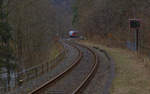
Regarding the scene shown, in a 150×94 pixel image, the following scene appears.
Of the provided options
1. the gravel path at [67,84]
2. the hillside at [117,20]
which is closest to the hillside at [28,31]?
the hillside at [117,20]

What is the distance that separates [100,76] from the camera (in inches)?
544

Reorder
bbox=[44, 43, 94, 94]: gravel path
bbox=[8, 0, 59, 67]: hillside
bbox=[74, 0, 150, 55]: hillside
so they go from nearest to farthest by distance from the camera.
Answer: bbox=[44, 43, 94, 94]: gravel path < bbox=[8, 0, 59, 67]: hillside < bbox=[74, 0, 150, 55]: hillside

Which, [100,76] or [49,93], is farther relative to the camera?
[100,76]

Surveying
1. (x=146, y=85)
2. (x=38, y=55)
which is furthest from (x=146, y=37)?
(x=146, y=85)

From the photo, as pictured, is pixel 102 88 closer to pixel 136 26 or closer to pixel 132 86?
pixel 132 86

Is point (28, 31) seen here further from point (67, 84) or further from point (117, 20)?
point (67, 84)

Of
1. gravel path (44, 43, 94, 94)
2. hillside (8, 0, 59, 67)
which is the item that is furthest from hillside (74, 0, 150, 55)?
gravel path (44, 43, 94, 94)

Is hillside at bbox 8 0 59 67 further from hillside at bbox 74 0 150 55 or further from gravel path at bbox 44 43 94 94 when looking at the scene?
gravel path at bbox 44 43 94 94

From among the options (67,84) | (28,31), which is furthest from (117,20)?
(67,84)

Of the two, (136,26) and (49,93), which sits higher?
(136,26)

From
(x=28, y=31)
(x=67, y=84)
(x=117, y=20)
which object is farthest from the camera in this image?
(x=117, y=20)

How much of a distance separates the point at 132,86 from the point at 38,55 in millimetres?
31141

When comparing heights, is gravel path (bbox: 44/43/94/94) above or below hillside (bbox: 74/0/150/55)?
below

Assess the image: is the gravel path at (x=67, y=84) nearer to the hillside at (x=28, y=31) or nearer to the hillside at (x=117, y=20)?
the hillside at (x=28, y=31)
